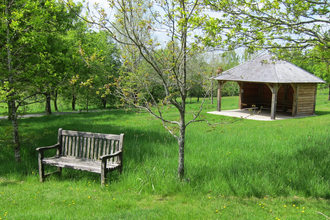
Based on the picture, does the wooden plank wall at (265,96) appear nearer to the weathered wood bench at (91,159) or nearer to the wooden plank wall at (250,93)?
the wooden plank wall at (250,93)

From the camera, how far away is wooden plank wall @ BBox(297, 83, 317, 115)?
15729mm

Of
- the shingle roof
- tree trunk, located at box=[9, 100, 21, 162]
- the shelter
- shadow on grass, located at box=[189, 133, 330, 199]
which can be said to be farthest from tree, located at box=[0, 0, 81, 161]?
the shingle roof

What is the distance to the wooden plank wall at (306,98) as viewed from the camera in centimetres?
1573

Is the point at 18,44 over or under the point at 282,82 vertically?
over

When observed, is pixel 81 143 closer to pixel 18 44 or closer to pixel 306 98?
pixel 18 44

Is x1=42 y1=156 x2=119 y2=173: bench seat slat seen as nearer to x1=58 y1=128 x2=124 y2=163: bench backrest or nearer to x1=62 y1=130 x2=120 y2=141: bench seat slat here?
x1=58 y1=128 x2=124 y2=163: bench backrest

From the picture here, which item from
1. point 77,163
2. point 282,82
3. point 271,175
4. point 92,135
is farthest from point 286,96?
point 77,163

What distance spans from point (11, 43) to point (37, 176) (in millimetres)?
3128

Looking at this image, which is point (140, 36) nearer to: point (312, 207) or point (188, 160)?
point (188, 160)

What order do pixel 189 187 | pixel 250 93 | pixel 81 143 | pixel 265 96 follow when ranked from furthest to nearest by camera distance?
pixel 265 96, pixel 250 93, pixel 81 143, pixel 189 187

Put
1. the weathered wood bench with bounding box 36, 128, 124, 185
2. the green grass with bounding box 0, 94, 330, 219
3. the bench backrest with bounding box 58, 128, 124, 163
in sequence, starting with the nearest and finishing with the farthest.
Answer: the green grass with bounding box 0, 94, 330, 219 → the weathered wood bench with bounding box 36, 128, 124, 185 → the bench backrest with bounding box 58, 128, 124, 163

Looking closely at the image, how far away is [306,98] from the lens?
16078 millimetres

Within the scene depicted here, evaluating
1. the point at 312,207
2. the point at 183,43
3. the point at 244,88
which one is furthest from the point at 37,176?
the point at 244,88

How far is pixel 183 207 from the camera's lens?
373 centimetres
